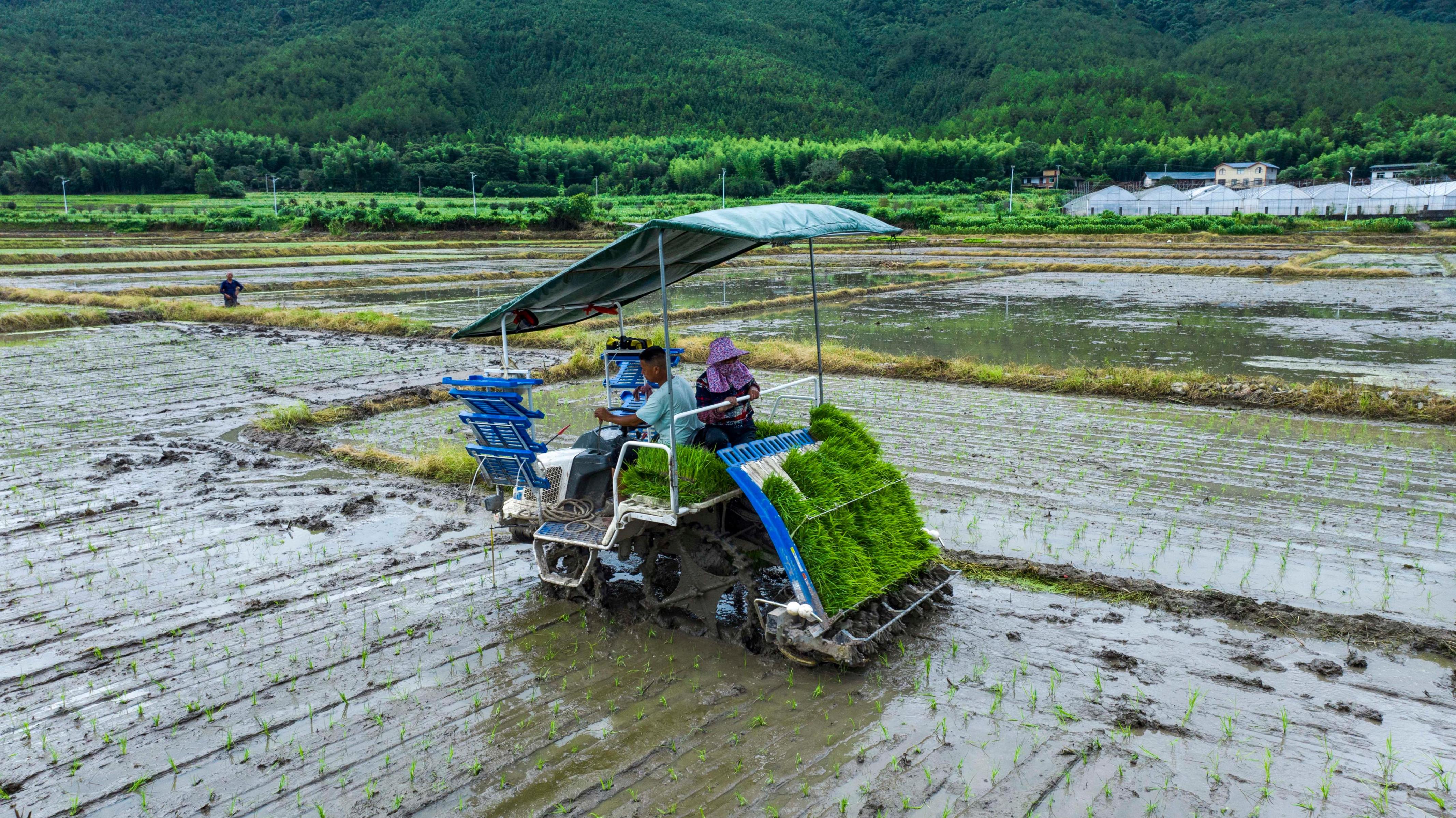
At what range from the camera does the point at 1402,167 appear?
263 ft

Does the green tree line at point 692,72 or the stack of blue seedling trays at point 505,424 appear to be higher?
the green tree line at point 692,72

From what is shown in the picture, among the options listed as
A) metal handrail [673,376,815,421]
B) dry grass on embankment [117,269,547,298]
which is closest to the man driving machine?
metal handrail [673,376,815,421]

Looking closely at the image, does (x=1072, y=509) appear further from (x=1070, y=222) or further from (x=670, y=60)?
(x=670, y=60)

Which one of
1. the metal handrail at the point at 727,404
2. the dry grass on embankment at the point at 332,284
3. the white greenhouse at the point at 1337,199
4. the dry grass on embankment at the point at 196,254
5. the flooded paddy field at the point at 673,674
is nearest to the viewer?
the flooded paddy field at the point at 673,674

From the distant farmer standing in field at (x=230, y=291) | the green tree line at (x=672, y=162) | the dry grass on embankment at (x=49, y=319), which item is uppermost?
the green tree line at (x=672, y=162)

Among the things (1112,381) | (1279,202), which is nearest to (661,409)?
(1112,381)

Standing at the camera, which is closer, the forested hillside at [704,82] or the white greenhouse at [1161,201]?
the white greenhouse at [1161,201]

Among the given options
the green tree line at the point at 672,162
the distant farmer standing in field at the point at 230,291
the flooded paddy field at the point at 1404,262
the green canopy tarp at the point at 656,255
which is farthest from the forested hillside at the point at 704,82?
the green canopy tarp at the point at 656,255

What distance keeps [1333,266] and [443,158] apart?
8189 centimetres

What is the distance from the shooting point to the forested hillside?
94.7 metres

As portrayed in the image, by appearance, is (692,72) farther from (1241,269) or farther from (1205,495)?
(1205,495)

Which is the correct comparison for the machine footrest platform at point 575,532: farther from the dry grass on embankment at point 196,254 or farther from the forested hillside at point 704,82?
the forested hillside at point 704,82

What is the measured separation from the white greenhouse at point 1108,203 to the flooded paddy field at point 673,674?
223ft

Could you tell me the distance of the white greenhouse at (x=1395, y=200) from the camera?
61.8 metres
